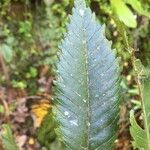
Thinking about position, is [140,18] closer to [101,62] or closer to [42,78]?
[42,78]

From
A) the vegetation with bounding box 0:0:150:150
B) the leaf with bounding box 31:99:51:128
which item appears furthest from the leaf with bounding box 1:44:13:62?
the leaf with bounding box 31:99:51:128

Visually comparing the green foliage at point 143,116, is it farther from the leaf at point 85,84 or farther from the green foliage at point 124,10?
the green foliage at point 124,10

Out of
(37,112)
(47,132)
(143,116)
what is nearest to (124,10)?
(47,132)

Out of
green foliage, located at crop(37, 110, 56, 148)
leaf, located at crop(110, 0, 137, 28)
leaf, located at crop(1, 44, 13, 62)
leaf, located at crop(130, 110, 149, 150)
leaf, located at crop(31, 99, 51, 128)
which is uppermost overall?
leaf, located at crop(1, 44, 13, 62)

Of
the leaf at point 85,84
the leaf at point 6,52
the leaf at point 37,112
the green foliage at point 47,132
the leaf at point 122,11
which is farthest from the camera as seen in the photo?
the leaf at point 6,52

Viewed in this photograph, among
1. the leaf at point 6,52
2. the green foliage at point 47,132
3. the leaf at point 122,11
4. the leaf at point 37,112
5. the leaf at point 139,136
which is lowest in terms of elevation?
the leaf at point 139,136

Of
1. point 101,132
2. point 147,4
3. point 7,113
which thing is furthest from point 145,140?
point 7,113

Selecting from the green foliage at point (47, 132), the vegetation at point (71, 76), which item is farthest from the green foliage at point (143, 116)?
the green foliage at point (47, 132)

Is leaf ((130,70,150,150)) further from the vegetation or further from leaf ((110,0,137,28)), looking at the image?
leaf ((110,0,137,28))
